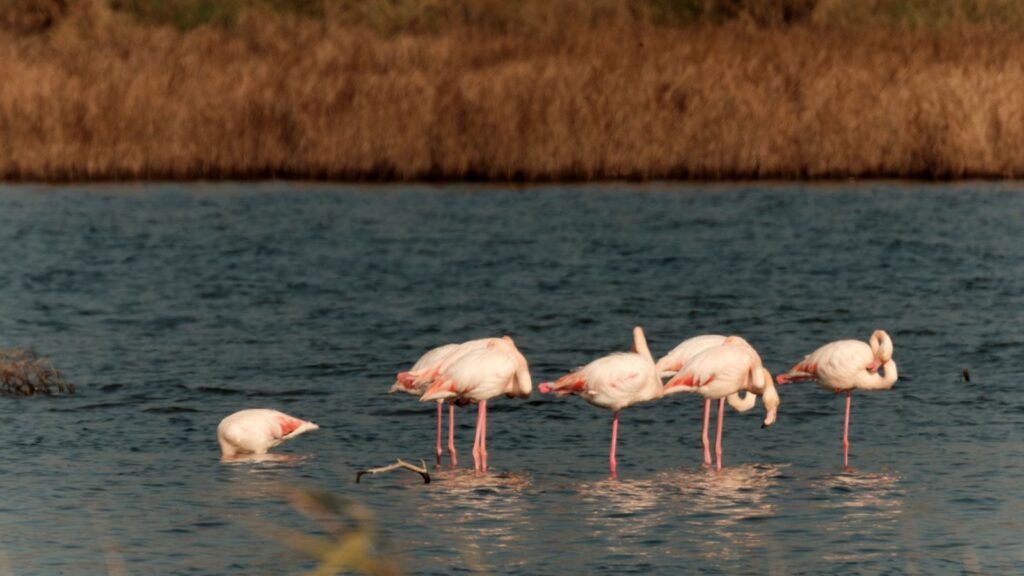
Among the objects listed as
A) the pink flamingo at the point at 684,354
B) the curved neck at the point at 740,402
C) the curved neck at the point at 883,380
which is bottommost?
the curved neck at the point at 740,402

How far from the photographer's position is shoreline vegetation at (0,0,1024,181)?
24.6 metres

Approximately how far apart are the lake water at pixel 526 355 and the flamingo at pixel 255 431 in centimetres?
19

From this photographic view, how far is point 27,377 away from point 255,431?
2976 mm

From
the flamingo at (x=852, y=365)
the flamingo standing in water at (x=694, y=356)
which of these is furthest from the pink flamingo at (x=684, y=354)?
the flamingo at (x=852, y=365)

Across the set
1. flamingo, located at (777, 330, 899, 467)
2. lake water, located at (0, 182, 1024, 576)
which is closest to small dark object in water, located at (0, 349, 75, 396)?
lake water, located at (0, 182, 1024, 576)

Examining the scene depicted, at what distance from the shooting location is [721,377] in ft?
34.8

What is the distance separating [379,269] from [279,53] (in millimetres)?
8746

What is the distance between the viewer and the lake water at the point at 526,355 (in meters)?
8.61

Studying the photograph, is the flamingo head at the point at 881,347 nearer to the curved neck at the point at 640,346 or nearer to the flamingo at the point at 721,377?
the flamingo at the point at 721,377

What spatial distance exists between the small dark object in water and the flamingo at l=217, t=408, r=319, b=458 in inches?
102

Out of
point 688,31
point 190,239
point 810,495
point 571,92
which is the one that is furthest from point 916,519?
point 688,31

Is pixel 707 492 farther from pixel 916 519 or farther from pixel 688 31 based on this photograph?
pixel 688 31

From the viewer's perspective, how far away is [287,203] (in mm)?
25391

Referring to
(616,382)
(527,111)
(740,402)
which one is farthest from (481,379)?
(527,111)
